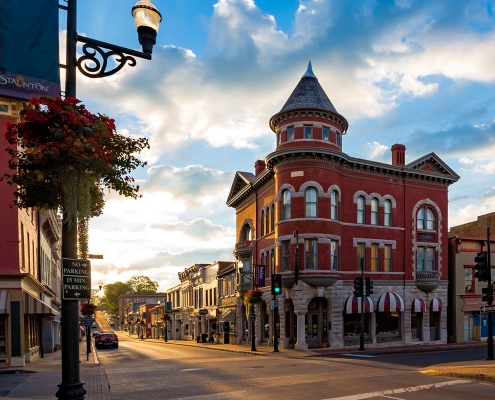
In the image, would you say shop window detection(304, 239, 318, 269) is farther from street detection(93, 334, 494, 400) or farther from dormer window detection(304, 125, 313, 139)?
street detection(93, 334, 494, 400)

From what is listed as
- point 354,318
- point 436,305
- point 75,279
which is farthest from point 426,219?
point 75,279

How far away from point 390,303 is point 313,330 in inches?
263

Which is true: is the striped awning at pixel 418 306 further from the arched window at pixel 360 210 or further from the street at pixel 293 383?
the street at pixel 293 383

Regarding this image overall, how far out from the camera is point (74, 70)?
7.21 meters

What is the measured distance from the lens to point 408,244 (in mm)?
41000

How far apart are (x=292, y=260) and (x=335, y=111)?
38.1 ft

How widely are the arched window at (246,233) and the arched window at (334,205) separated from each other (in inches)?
489

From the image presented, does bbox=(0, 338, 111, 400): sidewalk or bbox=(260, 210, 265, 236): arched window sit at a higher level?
bbox=(260, 210, 265, 236): arched window

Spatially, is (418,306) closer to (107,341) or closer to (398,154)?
(398,154)

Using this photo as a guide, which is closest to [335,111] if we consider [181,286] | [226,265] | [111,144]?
[226,265]

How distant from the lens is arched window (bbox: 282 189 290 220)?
36.7m

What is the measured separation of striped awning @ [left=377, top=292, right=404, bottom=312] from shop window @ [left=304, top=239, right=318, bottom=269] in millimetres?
7024

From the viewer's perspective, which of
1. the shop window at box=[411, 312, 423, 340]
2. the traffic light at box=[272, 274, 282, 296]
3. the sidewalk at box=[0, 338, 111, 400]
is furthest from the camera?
the shop window at box=[411, 312, 423, 340]

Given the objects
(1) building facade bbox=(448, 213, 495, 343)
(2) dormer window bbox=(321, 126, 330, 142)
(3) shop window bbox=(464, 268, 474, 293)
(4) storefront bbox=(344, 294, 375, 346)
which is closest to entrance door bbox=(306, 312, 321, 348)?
(4) storefront bbox=(344, 294, 375, 346)
